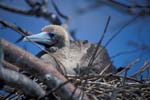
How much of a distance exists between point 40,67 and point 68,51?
9.67ft

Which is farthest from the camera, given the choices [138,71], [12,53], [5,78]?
[138,71]

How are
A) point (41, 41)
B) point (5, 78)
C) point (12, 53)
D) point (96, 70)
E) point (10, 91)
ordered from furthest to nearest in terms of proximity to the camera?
point (41, 41)
point (96, 70)
point (10, 91)
point (12, 53)
point (5, 78)

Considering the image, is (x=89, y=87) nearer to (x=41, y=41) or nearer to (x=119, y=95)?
(x=119, y=95)

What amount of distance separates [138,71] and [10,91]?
1.51 metres

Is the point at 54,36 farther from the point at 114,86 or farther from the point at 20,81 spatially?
the point at 20,81

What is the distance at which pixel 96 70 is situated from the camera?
4.69 meters

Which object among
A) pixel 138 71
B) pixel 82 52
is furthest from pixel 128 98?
pixel 82 52

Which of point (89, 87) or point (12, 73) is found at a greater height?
point (89, 87)

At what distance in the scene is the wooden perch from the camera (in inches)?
101

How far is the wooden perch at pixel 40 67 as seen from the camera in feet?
8.38

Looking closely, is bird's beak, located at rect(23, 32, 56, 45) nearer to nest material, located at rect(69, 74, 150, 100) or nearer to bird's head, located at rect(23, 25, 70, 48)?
bird's head, located at rect(23, 25, 70, 48)

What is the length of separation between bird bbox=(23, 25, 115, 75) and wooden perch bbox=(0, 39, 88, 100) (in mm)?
1618

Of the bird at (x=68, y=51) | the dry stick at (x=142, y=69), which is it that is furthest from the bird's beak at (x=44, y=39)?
the dry stick at (x=142, y=69)

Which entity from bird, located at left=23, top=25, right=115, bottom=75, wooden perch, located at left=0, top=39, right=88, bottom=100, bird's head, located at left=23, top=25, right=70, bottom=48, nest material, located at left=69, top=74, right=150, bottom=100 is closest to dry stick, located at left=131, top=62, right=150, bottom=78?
bird, located at left=23, top=25, right=115, bottom=75
